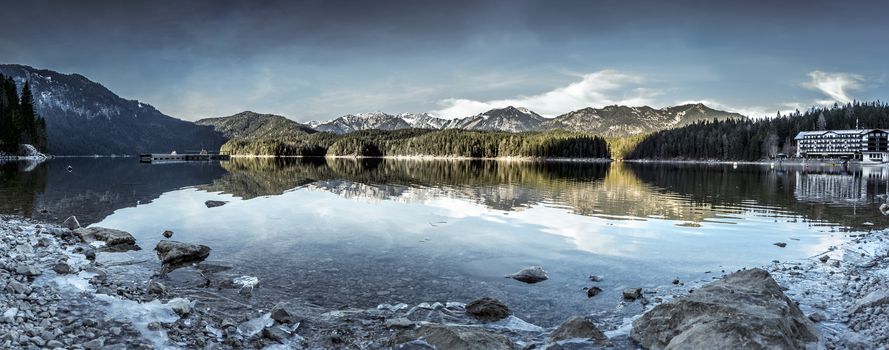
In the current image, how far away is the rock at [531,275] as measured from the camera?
17766 millimetres

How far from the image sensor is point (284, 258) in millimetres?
20562

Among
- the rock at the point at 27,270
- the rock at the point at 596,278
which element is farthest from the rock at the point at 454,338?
the rock at the point at 27,270

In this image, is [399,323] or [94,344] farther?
[399,323]

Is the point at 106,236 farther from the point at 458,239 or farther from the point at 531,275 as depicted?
the point at 531,275

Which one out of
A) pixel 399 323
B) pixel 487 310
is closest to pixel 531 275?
pixel 487 310

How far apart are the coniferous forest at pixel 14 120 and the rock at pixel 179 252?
151 metres

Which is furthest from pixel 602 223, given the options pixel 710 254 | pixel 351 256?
pixel 351 256

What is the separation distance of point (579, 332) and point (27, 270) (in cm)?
1553

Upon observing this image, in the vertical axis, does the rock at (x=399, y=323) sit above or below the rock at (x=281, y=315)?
below

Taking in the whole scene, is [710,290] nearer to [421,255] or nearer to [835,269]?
[835,269]

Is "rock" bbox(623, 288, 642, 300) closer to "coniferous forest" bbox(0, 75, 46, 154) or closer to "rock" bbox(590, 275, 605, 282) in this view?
"rock" bbox(590, 275, 605, 282)

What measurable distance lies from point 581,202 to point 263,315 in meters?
35.3

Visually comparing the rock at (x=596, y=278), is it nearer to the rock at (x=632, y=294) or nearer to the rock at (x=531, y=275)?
the rock at (x=531, y=275)

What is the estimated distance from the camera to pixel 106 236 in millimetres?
22688
